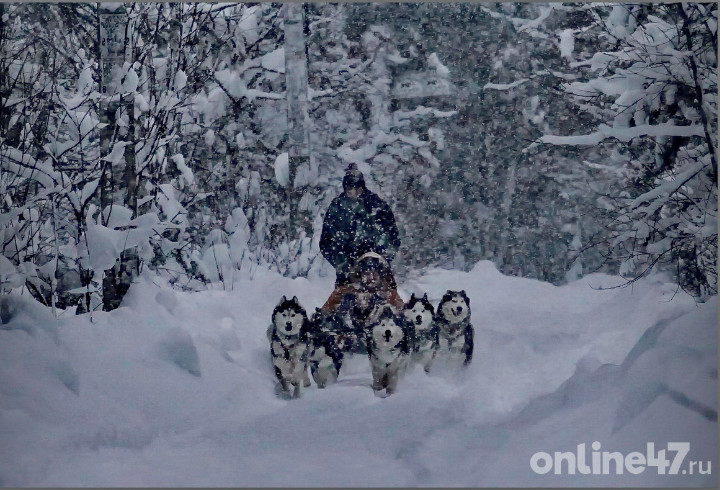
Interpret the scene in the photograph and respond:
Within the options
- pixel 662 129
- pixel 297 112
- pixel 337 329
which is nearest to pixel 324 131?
pixel 297 112

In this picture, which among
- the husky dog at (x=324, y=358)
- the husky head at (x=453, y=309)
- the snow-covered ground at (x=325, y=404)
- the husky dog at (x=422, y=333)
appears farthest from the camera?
the husky head at (x=453, y=309)

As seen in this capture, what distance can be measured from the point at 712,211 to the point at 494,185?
80.7 inches

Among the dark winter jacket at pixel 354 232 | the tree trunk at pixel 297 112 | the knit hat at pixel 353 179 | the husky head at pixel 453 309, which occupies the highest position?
the tree trunk at pixel 297 112

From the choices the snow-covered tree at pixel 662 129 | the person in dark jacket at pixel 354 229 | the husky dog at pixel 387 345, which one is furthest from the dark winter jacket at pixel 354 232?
the snow-covered tree at pixel 662 129

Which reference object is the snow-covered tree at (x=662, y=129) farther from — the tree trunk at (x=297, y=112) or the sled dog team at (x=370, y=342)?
the tree trunk at (x=297, y=112)

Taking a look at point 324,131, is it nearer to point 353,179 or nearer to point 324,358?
point 353,179

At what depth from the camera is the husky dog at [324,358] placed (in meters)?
4.86

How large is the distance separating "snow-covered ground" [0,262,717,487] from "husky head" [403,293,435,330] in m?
0.35

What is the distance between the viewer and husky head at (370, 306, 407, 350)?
189 inches

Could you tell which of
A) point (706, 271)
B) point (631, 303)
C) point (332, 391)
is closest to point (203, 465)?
point (332, 391)

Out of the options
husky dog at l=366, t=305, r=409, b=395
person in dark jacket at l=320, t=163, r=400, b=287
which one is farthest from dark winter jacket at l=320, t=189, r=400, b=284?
husky dog at l=366, t=305, r=409, b=395

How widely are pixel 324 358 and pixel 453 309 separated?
103cm

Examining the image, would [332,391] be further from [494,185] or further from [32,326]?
[494,185]

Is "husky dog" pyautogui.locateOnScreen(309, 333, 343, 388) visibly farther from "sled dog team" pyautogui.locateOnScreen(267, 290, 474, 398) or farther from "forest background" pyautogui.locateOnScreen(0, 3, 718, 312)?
"forest background" pyautogui.locateOnScreen(0, 3, 718, 312)
